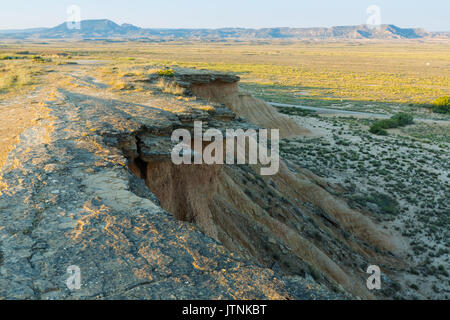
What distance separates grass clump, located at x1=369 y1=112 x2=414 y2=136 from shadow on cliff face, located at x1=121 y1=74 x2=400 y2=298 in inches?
728

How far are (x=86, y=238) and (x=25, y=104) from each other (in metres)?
8.86

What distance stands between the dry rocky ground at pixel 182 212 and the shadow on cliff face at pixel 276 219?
5cm

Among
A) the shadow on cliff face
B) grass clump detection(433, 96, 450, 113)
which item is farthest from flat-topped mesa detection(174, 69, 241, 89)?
grass clump detection(433, 96, 450, 113)

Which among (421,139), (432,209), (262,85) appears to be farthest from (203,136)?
(262,85)

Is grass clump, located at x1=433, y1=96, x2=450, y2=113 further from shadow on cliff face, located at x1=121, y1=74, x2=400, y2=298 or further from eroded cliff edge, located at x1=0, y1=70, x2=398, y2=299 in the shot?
eroded cliff edge, located at x1=0, y1=70, x2=398, y2=299

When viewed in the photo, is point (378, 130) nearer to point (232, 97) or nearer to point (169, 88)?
point (232, 97)

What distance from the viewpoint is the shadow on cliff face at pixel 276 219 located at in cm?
954

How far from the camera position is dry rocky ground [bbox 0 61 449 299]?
3.57 m

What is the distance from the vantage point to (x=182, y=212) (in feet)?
31.5

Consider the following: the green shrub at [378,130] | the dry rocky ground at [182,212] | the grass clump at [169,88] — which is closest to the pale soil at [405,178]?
the dry rocky ground at [182,212]

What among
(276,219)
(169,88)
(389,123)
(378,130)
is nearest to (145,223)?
(276,219)

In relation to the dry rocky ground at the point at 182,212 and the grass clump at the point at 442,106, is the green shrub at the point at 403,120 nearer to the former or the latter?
the grass clump at the point at 442,106

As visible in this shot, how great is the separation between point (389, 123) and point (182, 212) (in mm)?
31985
